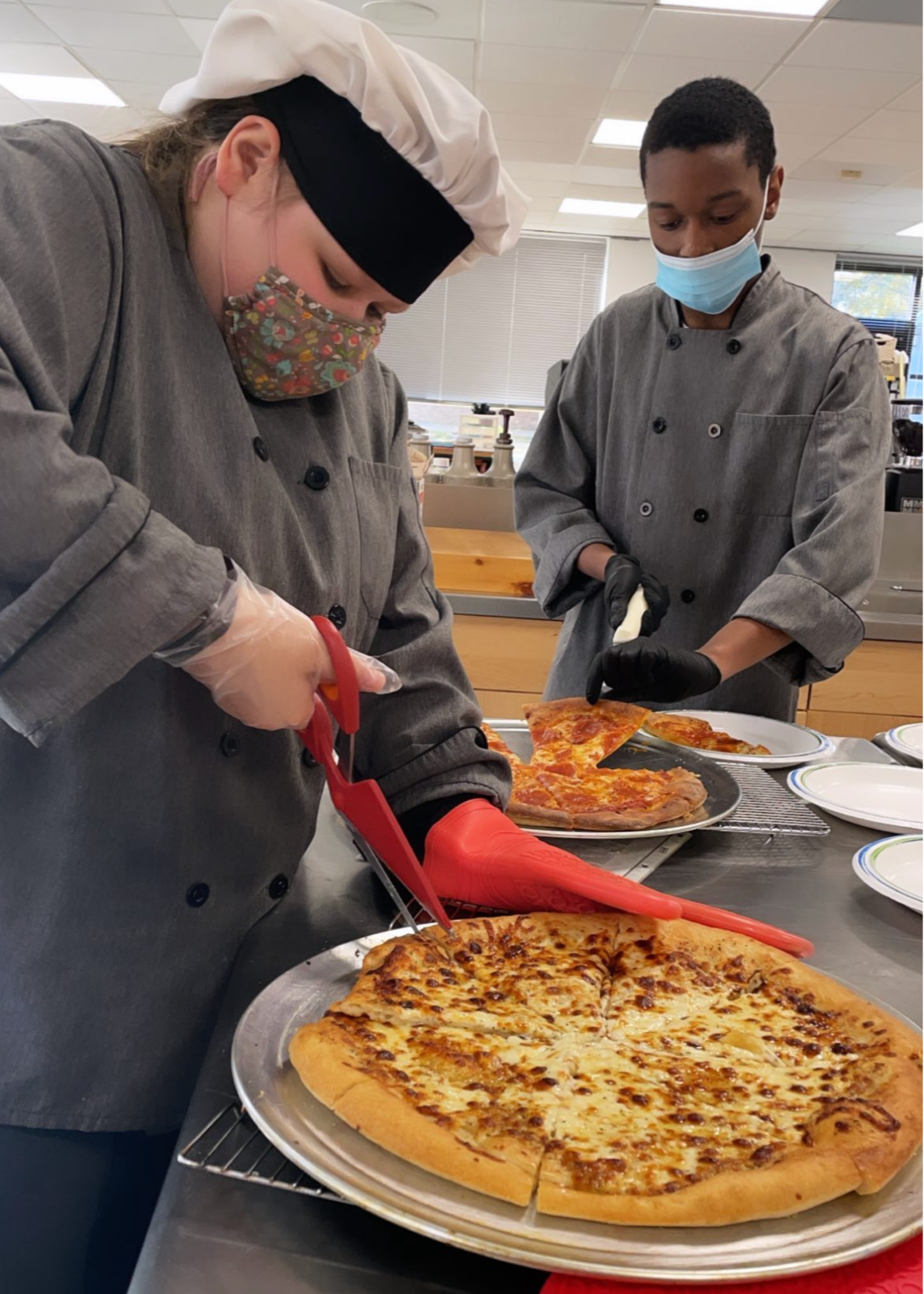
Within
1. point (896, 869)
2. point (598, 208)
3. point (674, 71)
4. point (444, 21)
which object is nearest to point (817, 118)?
point (674, 71)

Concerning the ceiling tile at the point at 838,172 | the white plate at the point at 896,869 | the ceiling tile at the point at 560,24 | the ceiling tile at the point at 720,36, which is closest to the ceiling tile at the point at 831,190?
the ceiling tile at the point at 838,172

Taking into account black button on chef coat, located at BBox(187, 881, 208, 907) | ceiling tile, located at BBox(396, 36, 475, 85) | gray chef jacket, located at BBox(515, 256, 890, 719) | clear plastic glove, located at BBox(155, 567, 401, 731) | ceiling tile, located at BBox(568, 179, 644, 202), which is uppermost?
ceiling tile, located at BBox(568, 179, 644, 202)

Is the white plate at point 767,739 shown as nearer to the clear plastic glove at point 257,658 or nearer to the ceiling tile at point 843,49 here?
the clear plastic glove at point 257,658

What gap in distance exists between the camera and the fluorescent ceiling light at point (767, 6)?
134 inches

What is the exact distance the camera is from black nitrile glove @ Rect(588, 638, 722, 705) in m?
1.46

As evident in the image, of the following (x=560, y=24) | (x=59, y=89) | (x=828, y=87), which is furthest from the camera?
(x=828, y=87)

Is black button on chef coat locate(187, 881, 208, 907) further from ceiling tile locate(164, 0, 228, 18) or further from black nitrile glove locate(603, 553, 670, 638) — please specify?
black nitrile glove locate(603, 553, 670, 638)

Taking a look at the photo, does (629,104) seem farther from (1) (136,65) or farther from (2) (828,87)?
(1) (136,65)

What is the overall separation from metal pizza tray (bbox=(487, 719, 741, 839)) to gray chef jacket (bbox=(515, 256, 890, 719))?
0.99ft

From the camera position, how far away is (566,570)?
193 cm

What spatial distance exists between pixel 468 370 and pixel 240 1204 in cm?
924

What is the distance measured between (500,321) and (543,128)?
4.05 metres

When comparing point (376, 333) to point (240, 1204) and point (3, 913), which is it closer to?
point (3, 913)

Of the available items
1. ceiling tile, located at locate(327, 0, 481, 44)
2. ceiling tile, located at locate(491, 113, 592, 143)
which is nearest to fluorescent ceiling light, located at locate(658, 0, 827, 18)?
ceiling tile, located at locate(327, 0, 481, 44)
